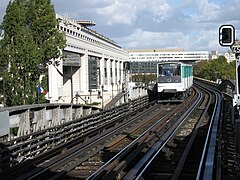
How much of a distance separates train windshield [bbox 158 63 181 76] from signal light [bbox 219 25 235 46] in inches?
1057

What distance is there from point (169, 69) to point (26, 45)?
1337cm

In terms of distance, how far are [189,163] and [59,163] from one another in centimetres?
374

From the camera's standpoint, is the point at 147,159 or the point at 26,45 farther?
the point at 26,45

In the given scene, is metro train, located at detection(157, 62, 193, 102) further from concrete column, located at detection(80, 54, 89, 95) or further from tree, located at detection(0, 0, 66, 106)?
concrete column, located at detection(80, 54, 89, 95)

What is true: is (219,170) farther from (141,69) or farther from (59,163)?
(141,69)

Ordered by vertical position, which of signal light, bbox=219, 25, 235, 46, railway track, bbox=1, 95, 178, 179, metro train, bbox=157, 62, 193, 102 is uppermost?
signal light, bbox=219, 25, 235, 46

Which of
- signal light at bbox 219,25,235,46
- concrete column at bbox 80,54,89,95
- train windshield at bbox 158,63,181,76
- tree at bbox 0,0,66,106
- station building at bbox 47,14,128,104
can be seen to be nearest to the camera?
signal light at bbox 219,25,235,46

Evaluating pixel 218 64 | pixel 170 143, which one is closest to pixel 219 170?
pixel 170 143

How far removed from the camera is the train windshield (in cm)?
3464

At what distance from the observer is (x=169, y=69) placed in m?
34.9

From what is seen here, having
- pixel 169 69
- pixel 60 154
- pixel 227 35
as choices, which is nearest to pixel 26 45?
pixel 60 154

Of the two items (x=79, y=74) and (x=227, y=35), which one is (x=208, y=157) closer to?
(x=227, y=35)

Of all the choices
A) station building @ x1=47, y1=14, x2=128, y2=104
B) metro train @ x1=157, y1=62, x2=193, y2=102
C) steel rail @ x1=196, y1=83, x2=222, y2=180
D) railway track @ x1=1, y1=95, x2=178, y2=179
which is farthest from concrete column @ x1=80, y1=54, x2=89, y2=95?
steel rail @ x1=196, y1=83, x2=222, y2=180

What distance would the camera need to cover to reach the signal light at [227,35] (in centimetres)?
776
